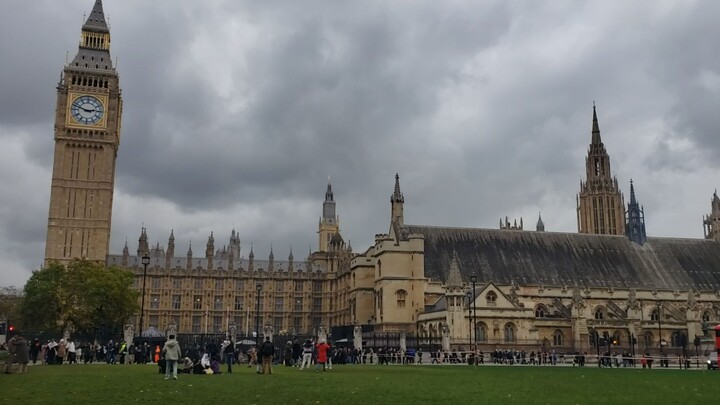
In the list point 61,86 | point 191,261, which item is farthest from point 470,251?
point 61,86

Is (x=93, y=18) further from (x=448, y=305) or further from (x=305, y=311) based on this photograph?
(x=448, y=305)

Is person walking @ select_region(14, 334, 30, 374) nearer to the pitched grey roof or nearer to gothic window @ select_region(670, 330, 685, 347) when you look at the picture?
the pitched grey roof

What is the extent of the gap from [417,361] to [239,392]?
3458cm

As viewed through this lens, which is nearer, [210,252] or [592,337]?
[592,337]

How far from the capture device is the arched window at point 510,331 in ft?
206

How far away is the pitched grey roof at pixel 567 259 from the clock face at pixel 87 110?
181ft

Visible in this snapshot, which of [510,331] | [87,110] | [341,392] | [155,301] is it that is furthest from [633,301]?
[87,110]

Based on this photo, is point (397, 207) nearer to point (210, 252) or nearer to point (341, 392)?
point (210, 252)

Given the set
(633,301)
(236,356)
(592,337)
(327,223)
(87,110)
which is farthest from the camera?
(327,223)

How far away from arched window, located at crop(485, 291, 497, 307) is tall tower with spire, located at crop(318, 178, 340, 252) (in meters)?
92.5

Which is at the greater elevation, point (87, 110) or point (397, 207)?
point (87, 110)

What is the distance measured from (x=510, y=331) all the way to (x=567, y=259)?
1848 centimetres

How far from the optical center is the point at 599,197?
4210 inches

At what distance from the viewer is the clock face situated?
10150cm
